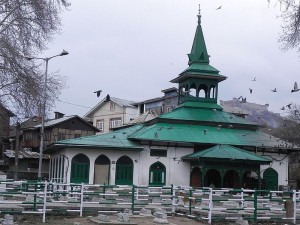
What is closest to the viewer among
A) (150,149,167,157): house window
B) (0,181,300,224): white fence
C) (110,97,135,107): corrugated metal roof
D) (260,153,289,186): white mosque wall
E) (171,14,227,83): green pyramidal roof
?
(0,181,300,224): white fence

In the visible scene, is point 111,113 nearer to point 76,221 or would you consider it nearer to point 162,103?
point 162,103

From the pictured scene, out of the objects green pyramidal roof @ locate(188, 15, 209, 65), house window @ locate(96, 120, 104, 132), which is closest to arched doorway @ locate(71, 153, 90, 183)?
green pyramidal roof @ locate(188, 15, 209, 65)

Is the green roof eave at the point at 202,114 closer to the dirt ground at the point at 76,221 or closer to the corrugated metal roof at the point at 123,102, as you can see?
the dirt ground at the point at 76,221

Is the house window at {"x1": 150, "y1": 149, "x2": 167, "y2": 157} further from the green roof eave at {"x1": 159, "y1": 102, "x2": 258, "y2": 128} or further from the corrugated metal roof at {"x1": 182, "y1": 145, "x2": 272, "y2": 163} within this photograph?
the green roof eave at {"x1": 159, "y1": 102, "x2": 258, "y2": 128}

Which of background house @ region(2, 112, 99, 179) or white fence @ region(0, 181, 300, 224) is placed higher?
background house @ region(2, 112, 99, 179)

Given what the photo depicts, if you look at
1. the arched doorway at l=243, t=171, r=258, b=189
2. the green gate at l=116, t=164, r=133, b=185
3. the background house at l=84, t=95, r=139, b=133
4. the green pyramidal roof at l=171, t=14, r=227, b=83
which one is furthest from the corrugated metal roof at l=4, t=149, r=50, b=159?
the arched doorway at l=243, t=171, r=258, b=189

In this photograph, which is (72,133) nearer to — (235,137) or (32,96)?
(235,137)

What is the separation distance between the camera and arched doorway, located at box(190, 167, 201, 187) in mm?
41406

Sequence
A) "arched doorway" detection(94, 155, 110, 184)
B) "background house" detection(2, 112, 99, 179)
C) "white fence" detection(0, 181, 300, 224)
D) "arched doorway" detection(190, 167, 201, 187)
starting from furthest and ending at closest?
"background house" detection(2, 112, 99, 179) < "arched doorway" detection(190, 167, 201, 187) < "arched doorway" detection(94, 155, 110, 184) < "white fence" detection(0, 181, 300, 224)

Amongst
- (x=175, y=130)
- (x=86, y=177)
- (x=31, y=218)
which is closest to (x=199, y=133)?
(x=175, y=130)

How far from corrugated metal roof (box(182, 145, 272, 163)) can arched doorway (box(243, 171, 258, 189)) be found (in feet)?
7.48

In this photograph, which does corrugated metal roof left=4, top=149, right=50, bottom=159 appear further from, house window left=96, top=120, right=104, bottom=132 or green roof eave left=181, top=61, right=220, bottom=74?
green roof eave left=181, top=61, right=220, bottom=74

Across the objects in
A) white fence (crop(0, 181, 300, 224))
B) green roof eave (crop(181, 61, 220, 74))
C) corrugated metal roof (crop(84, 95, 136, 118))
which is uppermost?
corrugated metal roof (crop(84, 95, 136, 118))

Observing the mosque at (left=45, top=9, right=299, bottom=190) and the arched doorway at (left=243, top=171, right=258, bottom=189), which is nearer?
the mosque at (left=45, top=9, right=299, bottom=190)
